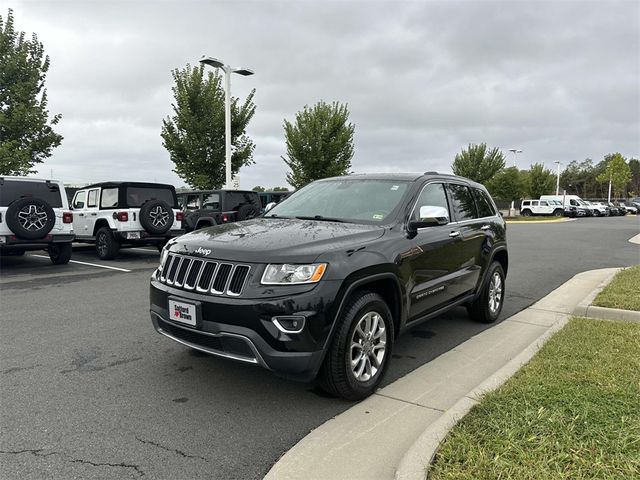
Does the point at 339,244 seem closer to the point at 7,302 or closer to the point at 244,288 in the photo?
the point at 244,288

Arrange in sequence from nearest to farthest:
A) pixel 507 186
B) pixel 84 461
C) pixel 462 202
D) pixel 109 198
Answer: pixel 84 461, pixel 462 202, pixel 109 198, pixel 507 186

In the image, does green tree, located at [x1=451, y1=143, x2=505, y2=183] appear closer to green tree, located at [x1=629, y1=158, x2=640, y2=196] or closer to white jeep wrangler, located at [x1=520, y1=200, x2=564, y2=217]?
white jeep wrangler, located at [x1=520, y1=200, x2=564, y2=217]

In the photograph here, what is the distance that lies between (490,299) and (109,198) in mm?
9179

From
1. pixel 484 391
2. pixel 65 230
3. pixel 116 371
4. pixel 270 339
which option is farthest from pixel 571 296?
pixel 65 230

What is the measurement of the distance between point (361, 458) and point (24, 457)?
1.97 metres

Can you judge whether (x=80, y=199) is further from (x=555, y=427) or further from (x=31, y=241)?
(x=555, y=427)

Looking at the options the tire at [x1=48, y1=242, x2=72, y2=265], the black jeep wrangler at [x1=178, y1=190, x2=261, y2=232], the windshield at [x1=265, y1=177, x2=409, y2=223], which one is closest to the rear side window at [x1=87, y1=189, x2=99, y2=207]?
the tire at [x1=48, y1=242, x2=72, y2=265]

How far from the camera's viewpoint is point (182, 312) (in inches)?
136

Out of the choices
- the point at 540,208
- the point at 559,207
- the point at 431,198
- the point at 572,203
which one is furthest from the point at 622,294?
the point at 572,203

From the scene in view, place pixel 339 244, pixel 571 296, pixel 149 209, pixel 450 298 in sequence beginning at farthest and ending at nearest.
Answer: pixel 149 209 < pixel 571 296 < pixel 450 298 < pixel 339 244

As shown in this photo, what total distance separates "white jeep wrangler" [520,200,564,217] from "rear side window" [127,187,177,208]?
40.9 m

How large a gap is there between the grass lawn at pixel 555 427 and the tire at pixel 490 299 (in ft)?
5.21

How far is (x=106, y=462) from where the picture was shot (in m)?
2.76

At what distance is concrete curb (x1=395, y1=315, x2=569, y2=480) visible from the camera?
2541 millimetres
